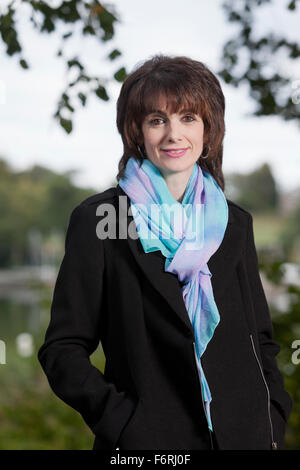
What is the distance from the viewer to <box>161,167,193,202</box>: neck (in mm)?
1818

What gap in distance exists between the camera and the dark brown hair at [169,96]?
1738mm

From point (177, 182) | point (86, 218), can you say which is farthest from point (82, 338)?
point (177, 182)

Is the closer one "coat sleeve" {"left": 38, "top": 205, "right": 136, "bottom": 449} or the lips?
"coat sleeve" {"left": 38, "top": 205, "right": 136, "bottom": 449}

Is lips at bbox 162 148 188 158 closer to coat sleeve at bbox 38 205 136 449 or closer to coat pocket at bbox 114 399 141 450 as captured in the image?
coat sleeve at bbox 38 205 136 449

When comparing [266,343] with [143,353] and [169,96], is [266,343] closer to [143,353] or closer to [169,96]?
[143,353]

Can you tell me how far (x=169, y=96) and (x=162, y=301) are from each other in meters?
0.57

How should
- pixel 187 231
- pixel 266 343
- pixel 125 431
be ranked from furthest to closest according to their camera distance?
pixel 266 343 → pixel 187 231 → pixel 125 431

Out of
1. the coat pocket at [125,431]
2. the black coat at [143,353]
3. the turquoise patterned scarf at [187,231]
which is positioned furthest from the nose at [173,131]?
the coat pocket at [125,431]

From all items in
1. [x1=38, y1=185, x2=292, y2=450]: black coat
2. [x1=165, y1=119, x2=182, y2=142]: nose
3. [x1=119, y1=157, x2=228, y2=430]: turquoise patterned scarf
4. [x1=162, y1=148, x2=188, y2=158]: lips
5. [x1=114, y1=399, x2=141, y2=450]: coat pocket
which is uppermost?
[x1=165, y1=119, x2=182, y2=142]: nose

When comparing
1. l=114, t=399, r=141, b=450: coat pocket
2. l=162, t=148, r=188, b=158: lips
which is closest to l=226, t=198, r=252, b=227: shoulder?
l=162, t=148, r=188, b=158: lips

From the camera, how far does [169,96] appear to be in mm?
1725

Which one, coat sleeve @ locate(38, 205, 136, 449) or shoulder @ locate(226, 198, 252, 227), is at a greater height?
shoulder @ locate(226, 198, 252, 227)

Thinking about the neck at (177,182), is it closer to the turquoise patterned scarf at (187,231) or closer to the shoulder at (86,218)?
the turquoise patterned scarf at (187,231)
